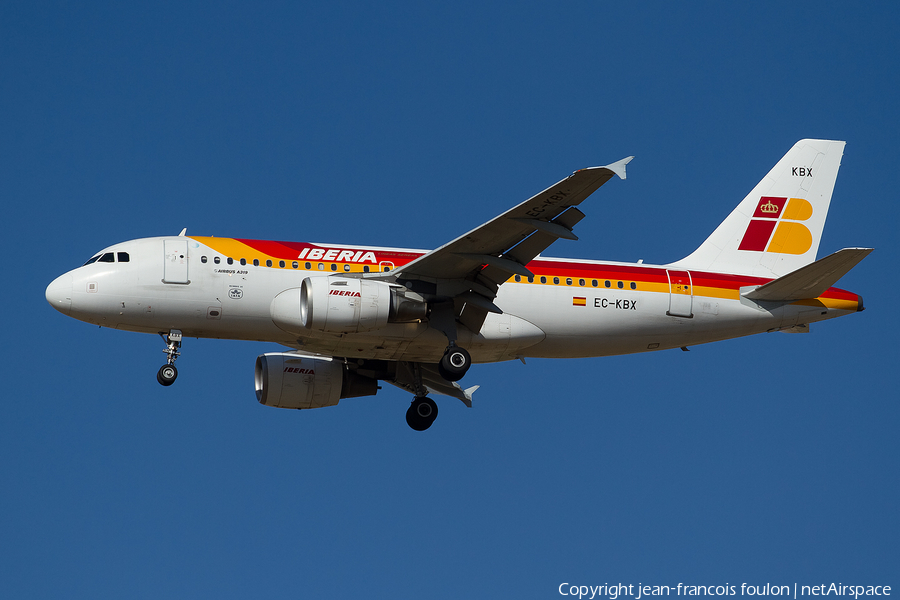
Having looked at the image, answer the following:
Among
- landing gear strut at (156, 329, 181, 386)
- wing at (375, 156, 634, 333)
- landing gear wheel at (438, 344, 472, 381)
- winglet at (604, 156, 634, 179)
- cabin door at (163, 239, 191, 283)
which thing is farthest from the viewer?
landing gear strut at (156, 329, 181, 386)

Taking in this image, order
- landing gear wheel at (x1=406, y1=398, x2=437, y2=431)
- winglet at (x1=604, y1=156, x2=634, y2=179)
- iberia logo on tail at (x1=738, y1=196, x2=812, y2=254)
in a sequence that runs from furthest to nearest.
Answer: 1. iberia logo on tail at (x1=738, y1=196, x2=812, y2=254)
2. landing gear wheel at (x1=406, y1=398, x2=437, y2=431)
3. winglet at (x1=604, y1=156, x2=634, y2=179)

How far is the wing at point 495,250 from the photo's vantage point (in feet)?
81.8

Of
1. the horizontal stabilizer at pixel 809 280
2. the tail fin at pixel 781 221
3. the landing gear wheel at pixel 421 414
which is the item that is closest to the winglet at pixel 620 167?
the horizontal stabilizer at pixel 809 280

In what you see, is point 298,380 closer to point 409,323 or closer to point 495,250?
point 409,323

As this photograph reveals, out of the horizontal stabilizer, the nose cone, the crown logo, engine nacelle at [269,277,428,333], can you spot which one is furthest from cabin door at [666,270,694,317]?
the nose cone

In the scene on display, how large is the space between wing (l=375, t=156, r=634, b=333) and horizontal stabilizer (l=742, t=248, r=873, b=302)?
7.94 metres

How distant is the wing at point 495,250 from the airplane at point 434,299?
4 centimetres

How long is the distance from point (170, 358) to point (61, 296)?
329 centimetres

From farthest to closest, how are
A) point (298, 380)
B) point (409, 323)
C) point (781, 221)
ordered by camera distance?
point (781, 221) → point (298, 380) → point (409, 323)

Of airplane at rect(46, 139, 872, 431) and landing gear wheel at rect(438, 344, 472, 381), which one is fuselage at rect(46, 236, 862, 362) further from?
landing gear wheel at rect(438, 344, 472, 381)

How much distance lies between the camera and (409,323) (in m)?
28.5

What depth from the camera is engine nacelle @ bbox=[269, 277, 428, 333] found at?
2700 cm

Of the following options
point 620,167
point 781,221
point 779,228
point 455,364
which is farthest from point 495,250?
point 781,221

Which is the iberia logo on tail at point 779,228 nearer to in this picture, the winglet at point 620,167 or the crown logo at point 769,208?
the crown logo at point 769,208
